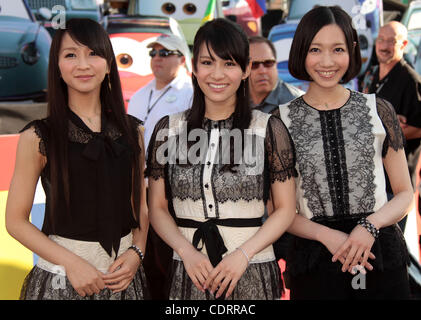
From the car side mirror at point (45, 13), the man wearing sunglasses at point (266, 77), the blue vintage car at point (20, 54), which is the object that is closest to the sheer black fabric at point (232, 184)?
the man wearing sunglasses at point (266, 77)

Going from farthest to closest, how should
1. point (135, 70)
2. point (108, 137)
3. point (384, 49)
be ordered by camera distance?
point (135, 70) → point (384, 49) → point (108, 137)

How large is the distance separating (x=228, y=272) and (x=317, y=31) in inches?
40.3

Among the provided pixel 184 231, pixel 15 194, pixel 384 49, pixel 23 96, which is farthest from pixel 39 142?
pixel 384 49

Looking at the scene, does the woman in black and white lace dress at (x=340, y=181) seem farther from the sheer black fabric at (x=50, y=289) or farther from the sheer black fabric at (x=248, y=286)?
the sheer black fabric at (x=50, y=289)

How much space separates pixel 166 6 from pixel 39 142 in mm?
4423

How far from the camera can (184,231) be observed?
1970 mm

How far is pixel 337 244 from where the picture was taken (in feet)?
6.39

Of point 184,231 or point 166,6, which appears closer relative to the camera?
point 184,231

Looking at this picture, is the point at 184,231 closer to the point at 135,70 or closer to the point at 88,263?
the point at 88,263

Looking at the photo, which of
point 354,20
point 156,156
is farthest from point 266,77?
point 354,20

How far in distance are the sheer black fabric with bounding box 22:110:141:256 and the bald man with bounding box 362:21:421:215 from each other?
282 centimetres

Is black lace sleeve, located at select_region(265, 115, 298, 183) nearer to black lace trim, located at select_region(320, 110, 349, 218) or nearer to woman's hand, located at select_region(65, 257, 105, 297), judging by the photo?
black lace trim, located at select_region(320, 110, 349, 218)

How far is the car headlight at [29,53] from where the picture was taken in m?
4.53
